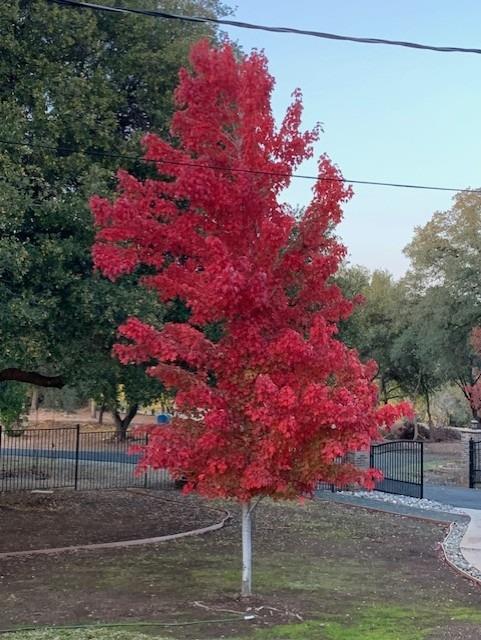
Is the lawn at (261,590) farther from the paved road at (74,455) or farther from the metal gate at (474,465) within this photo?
the paved road at (74,455)

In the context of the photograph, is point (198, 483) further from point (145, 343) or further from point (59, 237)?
point (59, 237)

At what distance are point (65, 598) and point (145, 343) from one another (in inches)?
116

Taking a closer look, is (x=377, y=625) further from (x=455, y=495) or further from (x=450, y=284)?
(x=450, y=284)

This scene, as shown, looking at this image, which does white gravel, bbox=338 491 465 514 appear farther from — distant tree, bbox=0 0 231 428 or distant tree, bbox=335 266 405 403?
distant tree, bbox=335 266 405 403

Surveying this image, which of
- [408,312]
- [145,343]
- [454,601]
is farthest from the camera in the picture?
[408,312]

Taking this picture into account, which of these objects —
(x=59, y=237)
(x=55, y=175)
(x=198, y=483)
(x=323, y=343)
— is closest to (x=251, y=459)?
(x=198, y=483)

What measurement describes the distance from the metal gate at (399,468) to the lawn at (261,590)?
19.8 ft

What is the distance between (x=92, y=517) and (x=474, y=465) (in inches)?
460

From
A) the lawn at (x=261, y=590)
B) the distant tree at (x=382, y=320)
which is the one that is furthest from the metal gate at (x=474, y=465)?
the distant tree at (x=382, y=320)

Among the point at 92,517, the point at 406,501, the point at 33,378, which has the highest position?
the point at 33,378

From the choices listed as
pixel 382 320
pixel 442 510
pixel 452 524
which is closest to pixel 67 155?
pixel 452 524

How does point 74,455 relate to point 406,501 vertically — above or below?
below

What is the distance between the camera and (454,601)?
8984mm

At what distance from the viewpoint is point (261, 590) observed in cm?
921
